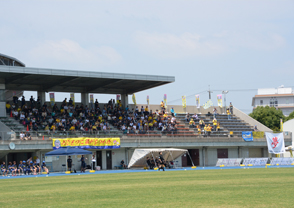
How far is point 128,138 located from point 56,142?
803 centimetres

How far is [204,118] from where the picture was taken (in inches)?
2333

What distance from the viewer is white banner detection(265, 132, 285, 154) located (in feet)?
164

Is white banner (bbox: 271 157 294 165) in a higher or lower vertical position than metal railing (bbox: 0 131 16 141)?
lower

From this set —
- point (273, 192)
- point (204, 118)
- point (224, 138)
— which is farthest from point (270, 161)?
point (273, 192)

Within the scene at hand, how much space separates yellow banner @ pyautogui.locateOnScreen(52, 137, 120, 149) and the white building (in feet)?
308

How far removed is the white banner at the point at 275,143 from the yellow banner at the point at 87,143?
17.4m

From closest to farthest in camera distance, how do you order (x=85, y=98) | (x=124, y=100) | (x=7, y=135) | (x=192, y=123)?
(x=7, y=135) < (x=85, y=98) < (x=192, y=123) < (x=124, y=100)

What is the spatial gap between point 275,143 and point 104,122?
63.4 ft

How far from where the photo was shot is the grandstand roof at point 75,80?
43.2 meters

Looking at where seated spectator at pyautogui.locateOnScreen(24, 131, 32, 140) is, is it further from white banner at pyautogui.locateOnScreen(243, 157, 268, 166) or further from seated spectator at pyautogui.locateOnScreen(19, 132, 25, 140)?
white banner at pyautogui.locateOnScreen(243, 157, 268, 166)

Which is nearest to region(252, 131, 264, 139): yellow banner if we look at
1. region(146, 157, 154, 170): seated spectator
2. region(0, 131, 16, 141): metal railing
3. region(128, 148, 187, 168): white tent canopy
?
region(128, 148, 187, 168): white tent canopy

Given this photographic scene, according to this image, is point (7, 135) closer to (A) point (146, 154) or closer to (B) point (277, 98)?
(A) point (146, 154)

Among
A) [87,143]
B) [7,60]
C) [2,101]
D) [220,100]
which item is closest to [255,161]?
[87,143]

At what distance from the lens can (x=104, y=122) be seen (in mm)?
48094
